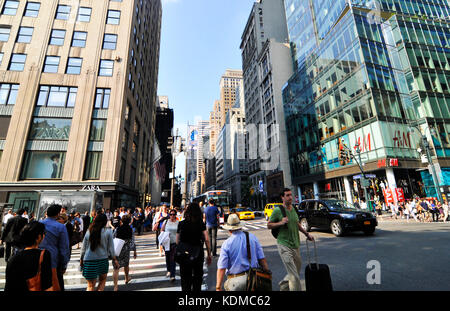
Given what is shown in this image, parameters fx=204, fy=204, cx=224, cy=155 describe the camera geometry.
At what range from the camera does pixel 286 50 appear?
199 feet

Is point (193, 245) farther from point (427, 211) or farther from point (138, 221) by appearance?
point (427, 211)

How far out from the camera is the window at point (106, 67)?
26.2m

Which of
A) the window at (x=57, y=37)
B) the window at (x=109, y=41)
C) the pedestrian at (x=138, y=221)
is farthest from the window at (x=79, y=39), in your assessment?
the pedestrian at (x=138, y=221)

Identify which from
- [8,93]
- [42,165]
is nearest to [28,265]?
[42,165]

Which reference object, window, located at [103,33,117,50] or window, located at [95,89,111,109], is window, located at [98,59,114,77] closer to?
window, located at [103,33,117,50]

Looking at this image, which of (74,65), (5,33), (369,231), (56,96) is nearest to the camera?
(369,231)

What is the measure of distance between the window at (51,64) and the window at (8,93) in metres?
3.87

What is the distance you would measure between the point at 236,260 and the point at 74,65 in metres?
32.4

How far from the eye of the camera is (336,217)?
10.8m

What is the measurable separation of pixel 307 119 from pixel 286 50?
3171cm

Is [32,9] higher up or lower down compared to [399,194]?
higher up

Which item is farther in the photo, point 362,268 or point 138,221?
point 138,221

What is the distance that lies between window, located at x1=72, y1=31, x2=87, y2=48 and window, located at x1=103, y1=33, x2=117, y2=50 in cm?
247

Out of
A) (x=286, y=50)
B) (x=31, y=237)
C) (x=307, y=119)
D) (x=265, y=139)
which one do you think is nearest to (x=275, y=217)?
(x=31, y=237)
